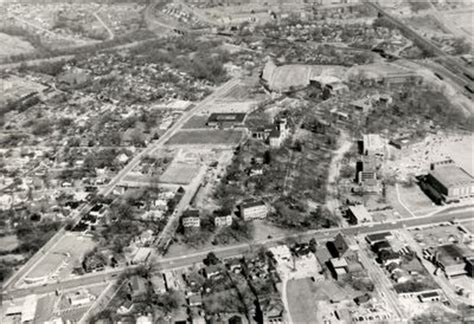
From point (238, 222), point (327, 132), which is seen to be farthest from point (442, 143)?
point (238, 222)

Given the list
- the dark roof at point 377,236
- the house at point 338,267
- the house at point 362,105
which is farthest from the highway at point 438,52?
the house at point 338,267

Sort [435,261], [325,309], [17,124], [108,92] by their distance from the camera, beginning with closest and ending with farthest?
[325,309] < [435,261] < [17,124] < [108,92]

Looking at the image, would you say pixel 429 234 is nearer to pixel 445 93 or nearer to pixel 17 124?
pixel 445 93

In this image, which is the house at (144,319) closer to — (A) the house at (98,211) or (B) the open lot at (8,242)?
(A) the house at (98,211)

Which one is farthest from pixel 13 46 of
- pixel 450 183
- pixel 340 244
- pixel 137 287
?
pixel 450 183

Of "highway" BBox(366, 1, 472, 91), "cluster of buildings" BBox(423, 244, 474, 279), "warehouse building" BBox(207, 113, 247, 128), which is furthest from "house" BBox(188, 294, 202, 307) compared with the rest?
A: "highway" BBox(366, 1, 472, 91)

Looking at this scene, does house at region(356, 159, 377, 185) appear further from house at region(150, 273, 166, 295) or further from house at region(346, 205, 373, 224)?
house at region(150, 273, 166, 295)

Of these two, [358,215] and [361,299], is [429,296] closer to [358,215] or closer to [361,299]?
[361,299]
